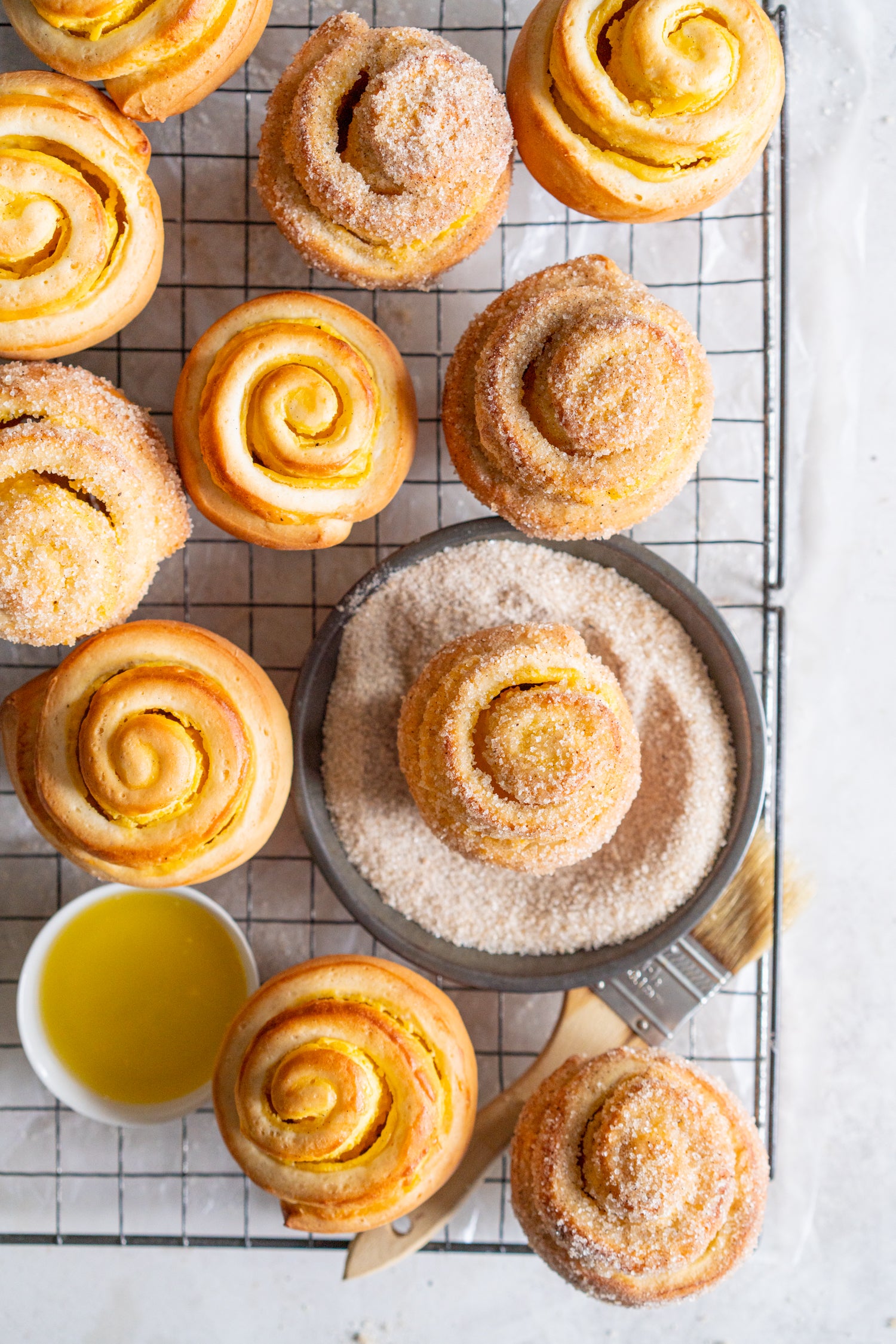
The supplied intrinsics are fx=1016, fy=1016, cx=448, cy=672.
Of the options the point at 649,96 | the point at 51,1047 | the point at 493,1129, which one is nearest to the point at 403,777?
the point at 493,1129

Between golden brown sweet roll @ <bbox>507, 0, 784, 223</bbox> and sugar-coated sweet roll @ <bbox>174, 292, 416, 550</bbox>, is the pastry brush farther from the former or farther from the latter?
golden brown sweet roll @ <bbox>507, 0, 784, 223</bbox>

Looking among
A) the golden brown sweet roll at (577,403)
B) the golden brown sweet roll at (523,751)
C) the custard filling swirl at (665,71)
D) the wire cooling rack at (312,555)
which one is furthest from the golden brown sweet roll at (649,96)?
the golden brown sweet roll at (523,751)

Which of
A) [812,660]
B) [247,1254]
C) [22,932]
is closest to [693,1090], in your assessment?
[812,660]

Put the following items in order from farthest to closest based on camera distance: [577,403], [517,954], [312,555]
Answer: [312,555] → [517,954] → [577,403]

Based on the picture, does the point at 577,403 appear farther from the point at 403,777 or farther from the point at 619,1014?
the point at 619,1014

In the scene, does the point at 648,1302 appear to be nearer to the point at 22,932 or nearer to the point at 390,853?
the point at 390,853

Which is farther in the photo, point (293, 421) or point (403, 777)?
point (403, 777)
